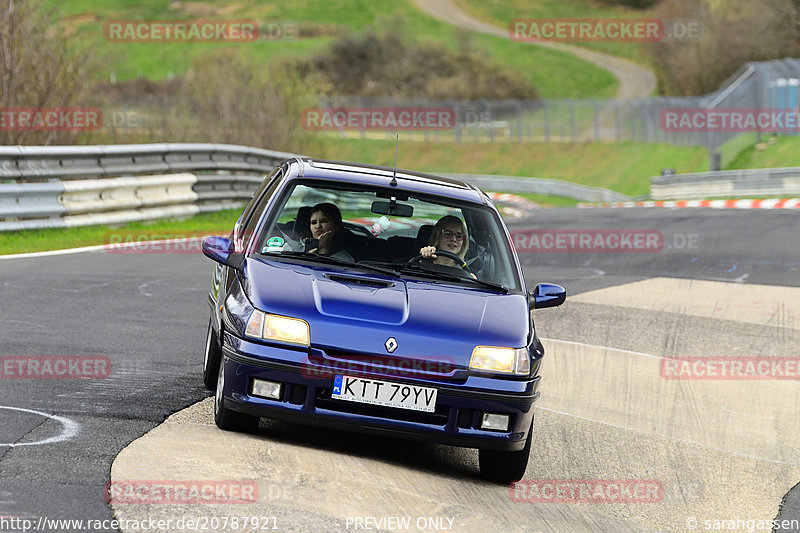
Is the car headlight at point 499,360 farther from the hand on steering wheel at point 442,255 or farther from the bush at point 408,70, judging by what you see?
the bush at point 408,70

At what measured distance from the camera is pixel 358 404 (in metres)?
6.03

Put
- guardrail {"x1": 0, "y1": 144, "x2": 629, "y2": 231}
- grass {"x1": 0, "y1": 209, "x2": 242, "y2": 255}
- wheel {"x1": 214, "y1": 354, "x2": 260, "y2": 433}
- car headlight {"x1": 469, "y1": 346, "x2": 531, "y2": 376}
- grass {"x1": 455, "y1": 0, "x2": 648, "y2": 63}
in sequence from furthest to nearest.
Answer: grass {"x1": 455, "y1": 0, "x2": 648, "y2": 63}
guardrail {"x1": 0, "y1": 144, "x2": 629, "y2": 231}
grass {"x1": 0, "y1": 209, "x2": 242, "y2": 255}
wheel {"x1": 214, "y1": 354, "x2": 260, "y2": 433}
car headlight {"x1": 469, "y1": 346, "x2": 531, "y2": 376}

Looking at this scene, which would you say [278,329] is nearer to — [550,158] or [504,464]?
[504,464]

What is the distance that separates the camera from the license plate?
5996 millimetres

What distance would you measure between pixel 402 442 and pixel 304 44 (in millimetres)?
100667

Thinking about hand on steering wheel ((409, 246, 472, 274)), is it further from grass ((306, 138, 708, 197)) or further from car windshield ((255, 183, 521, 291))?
grass ((306, 138, 708, 197))

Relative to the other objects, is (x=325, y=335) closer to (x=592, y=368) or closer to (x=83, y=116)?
(x=592, y=368)

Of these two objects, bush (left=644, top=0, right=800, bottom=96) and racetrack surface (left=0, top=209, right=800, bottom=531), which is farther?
bush (left=644, top=0, right=800, bottom=96)

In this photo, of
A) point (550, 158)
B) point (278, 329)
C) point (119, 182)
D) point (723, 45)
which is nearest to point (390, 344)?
point (278, 329)

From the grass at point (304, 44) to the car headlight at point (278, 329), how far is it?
78.2 m

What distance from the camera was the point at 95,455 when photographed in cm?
579

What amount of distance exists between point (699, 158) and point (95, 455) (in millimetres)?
41110

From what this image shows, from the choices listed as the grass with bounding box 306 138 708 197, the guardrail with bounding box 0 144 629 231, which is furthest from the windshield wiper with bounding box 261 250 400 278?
the grass with bounding box 306 138 708 197

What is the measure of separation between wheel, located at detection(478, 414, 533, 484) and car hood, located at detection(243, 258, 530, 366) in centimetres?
60
